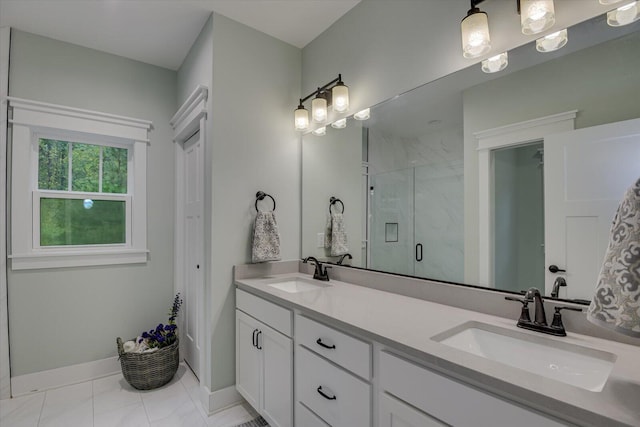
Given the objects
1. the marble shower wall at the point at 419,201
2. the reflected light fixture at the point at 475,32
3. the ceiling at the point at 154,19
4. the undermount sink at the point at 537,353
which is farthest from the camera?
the ceiling at the point at 154,19

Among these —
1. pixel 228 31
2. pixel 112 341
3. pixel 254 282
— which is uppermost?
pixel 228 31

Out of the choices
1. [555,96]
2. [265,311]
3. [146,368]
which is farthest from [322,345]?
[146,368]

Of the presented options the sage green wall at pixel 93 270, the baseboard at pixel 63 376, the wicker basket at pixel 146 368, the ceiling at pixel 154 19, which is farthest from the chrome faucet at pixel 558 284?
the baseboard at pixel 63 376

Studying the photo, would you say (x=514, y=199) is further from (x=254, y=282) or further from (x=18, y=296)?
(x=18, y=296)

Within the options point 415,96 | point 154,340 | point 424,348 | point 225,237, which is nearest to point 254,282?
point 225,237

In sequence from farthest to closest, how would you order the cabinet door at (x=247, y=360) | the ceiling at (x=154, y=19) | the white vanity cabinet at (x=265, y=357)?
the ceiling at (x=154, y=19) < the cabinet door at (x=247, y=360) < the white vanity cabinet at (x=265, y=357)

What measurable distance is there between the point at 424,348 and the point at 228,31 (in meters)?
2.26

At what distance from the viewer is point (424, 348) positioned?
3.10 feet

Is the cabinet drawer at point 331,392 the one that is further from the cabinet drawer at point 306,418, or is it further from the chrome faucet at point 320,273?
the chrome faucet at point 320,273

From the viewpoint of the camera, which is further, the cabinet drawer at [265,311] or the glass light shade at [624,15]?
the cabinet drawer at [265,311]

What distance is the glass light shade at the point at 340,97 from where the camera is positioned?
203cm

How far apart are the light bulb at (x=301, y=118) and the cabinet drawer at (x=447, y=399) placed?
68.5 inches

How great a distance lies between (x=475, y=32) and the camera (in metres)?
1.29

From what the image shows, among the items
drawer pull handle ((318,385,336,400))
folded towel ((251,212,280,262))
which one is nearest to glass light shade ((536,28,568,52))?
drawer pull handle ((318,385,336,400))
